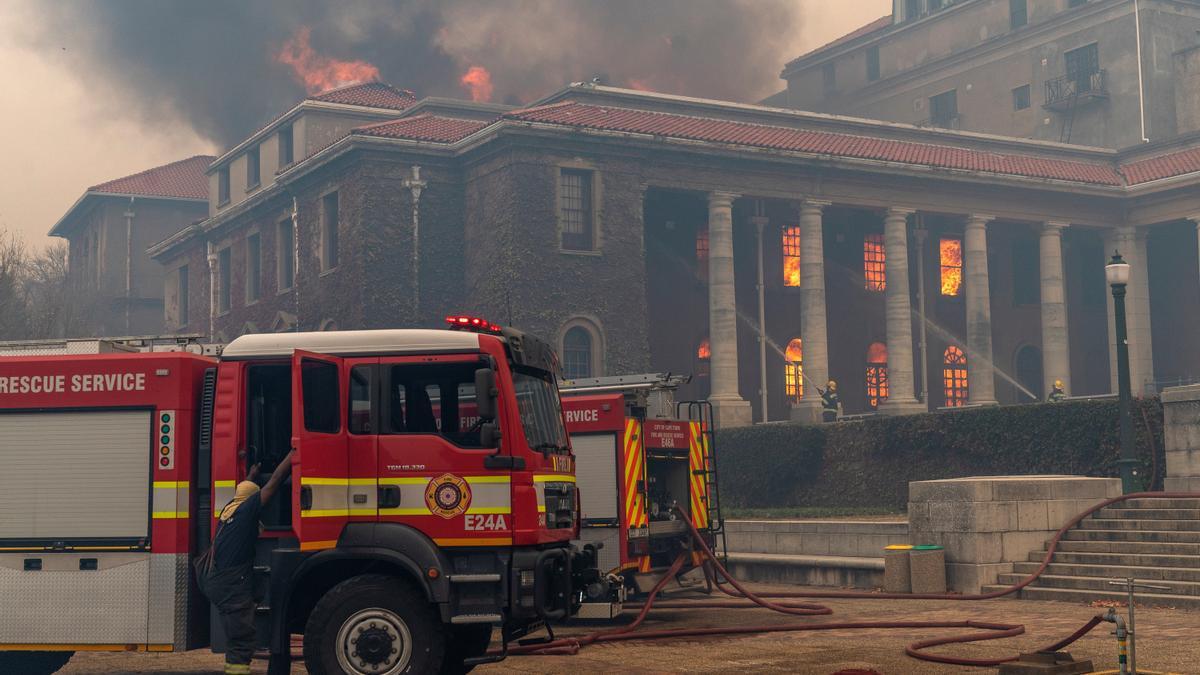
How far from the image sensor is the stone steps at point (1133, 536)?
1888cm

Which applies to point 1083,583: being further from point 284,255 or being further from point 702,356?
point 284,255

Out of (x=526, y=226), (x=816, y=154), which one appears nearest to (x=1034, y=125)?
(x=816, y=154)

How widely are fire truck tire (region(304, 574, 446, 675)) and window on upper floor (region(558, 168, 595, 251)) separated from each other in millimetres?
35216

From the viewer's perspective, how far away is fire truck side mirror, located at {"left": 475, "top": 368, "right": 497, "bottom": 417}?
10.9 m

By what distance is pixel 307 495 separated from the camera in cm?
1093

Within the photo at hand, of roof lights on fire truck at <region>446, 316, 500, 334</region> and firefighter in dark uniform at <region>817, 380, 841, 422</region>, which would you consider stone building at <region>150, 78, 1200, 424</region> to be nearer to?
firefighter in dark uniform at <region>817, 380, 841, 422</region>

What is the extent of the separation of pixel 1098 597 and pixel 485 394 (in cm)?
1044

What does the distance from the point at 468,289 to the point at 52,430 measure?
35.4 metres

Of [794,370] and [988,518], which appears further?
[794,370]

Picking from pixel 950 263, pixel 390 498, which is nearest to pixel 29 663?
pixel 390 498

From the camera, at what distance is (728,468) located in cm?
3891

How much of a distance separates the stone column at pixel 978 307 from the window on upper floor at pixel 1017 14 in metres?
21.2

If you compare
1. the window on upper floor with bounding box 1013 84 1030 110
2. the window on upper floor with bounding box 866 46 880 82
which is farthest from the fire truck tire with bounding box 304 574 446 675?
the window on upper floor with bounding box 866 46 880 82

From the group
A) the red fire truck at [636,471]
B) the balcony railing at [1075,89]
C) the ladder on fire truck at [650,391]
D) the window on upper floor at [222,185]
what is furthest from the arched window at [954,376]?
the red fire truck at [636,471]
